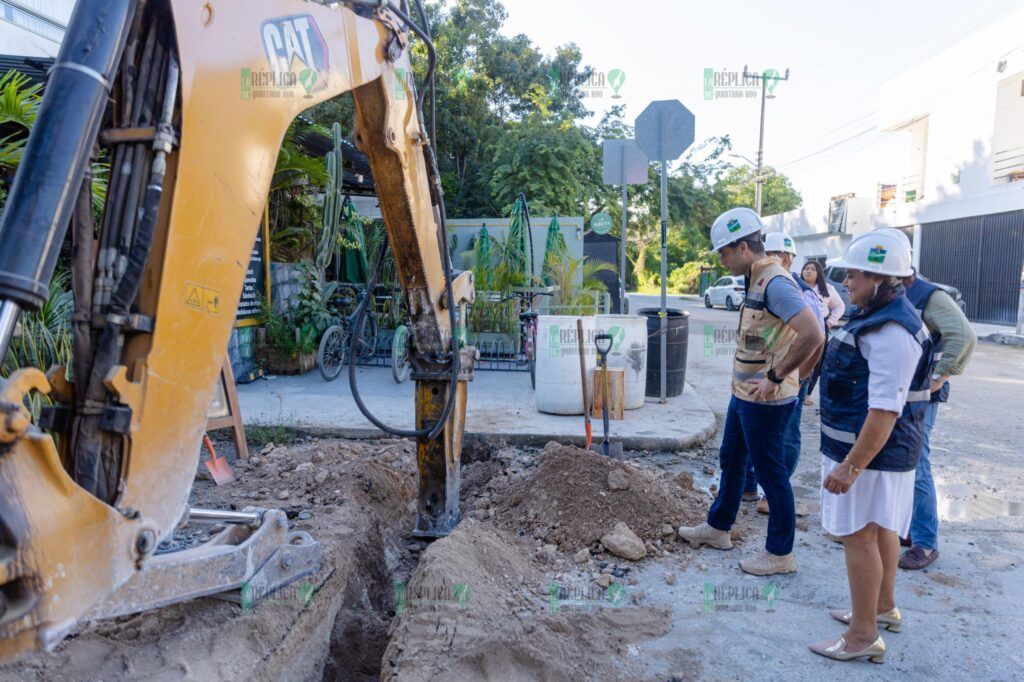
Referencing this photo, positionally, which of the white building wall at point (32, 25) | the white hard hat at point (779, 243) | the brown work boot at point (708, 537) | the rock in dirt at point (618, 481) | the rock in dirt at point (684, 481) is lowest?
the brown work boot at point (708, 537)

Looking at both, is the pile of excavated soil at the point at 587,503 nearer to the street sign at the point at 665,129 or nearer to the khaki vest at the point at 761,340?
the khaki vest at the point at 761,340

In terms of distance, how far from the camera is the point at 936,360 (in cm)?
430

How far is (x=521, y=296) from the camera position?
11.4 meters

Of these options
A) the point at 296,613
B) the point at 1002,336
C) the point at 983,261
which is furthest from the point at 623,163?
the point at 983,261

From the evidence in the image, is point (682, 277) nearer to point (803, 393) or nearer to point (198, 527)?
point (803, 393)

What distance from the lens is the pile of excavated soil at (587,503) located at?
4531 millimetres

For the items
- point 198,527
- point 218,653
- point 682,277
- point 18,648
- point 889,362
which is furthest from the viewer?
point 682,277

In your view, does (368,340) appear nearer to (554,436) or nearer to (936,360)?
(554,436)

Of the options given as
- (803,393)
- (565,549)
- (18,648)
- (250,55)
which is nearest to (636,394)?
(803,393)

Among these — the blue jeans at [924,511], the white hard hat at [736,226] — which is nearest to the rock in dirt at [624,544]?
the blue jeans at [924,511]

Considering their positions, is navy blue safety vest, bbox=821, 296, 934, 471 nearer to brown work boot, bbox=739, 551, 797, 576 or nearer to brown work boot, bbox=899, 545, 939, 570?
brown work boot, bbox=739, 551, 797, 576

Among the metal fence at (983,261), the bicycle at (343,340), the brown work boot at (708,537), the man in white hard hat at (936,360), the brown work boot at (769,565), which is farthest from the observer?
the metal fence at (983,261)

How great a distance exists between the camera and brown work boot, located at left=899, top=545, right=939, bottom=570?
4.21 meters

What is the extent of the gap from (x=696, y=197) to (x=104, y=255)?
→ 25.7 metres
